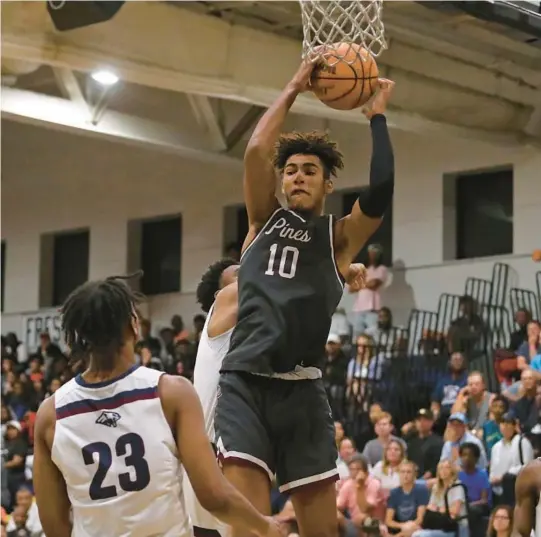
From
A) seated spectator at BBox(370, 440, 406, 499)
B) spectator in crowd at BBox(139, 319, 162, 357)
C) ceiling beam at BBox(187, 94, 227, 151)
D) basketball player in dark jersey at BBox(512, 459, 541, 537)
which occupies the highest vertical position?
ceiling beam at BBox(187, 94, 227, 151)

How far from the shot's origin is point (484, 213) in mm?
15688

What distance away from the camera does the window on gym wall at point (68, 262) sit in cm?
1958

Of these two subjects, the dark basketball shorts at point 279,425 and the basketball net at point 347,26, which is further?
the basketball net at point 347,26

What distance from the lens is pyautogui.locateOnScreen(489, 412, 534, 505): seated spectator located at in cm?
951

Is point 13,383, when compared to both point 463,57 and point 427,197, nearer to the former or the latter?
point 427,197

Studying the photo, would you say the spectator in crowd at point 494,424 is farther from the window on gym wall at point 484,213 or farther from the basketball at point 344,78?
the basketball at point 344,78

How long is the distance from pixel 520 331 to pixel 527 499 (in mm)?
8681

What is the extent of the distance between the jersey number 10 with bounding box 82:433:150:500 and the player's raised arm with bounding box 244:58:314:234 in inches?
56.2

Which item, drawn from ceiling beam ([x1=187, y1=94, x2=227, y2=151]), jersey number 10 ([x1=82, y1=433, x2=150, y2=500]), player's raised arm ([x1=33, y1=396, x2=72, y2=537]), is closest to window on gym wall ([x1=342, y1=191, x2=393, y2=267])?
ceiling beam ([x1=187, y1=94, x2=227, y2=151])

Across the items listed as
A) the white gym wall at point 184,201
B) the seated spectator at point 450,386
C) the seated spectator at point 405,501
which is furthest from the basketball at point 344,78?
the white gym wall at point 184,201

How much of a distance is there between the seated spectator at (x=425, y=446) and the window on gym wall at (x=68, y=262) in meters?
9.21

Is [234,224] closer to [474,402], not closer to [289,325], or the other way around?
[474,402]

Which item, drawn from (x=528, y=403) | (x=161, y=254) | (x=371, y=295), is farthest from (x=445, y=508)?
(x=161, y=254)

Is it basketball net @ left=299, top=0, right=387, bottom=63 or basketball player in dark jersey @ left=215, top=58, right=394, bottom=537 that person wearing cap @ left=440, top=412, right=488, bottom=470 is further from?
basketball player in dark jersey @ left=215, top=58, right=394, bottom=537
